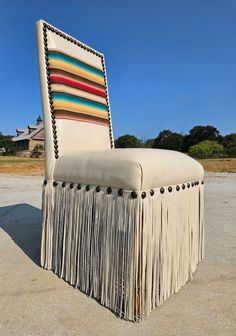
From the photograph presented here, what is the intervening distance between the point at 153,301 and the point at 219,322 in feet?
0.88

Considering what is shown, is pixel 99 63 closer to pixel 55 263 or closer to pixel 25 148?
pixel 55 263

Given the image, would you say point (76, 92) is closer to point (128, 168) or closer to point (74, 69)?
point (74, 69)

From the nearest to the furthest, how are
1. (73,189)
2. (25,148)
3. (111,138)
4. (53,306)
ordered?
(53,306) → (73,189) → (111,138) → (25,148)

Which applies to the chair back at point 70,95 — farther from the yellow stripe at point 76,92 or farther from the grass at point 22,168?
the grass at point 22,168

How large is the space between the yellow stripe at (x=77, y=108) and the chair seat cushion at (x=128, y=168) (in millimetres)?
325

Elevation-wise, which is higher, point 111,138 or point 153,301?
point 111,138

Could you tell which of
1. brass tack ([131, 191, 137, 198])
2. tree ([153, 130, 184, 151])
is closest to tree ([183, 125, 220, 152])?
tree ([153, 130, 184, 151])

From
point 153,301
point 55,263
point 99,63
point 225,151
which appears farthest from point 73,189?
point 225,151

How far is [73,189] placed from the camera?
1419 millimetres

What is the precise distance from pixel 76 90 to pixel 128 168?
924mm

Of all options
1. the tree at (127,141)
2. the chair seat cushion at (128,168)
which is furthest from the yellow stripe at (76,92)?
the tree at (127,141)

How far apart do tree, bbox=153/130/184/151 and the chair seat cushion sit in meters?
44.9

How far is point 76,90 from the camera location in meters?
1.80

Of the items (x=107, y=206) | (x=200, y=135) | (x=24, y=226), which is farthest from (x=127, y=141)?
(x=107, y=206)
